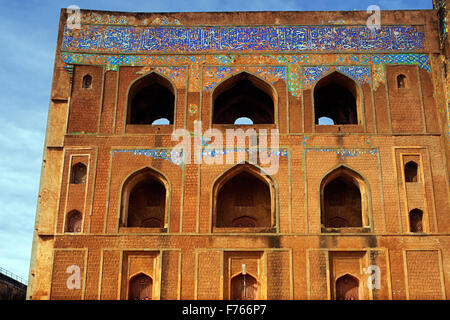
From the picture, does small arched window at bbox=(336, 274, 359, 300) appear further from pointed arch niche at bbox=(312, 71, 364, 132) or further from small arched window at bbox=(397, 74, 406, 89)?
small arched window at bbox=(397, 74, 406, 89)

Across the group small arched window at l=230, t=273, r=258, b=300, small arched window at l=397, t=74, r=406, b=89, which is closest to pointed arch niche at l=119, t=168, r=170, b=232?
small arched window at l=230, t=273, r=258, b=300

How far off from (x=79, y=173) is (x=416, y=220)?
30.2 feet

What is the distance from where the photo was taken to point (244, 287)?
1543cm

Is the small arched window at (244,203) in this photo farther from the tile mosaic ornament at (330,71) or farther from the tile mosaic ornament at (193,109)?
the tile mosaic ornament at (330,71)

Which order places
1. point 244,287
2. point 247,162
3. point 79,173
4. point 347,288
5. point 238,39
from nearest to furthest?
point 347,288 < point 244,287 < point 247,162 < point 79,173 < point 238,39

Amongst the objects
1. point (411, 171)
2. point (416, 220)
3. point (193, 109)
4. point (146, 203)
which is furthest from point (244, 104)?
point (416, 220)

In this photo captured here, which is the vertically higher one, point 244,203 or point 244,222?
point 244,203

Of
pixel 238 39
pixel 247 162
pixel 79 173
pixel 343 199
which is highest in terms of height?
pixel 238 39

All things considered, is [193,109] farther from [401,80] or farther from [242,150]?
[401,80]

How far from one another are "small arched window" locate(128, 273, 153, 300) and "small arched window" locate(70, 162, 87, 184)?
309cm

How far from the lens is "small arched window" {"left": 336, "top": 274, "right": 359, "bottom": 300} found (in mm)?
15195

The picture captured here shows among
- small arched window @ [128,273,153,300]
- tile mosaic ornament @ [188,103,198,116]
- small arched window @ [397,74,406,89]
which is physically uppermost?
small arched window @ [397,74,406,89]

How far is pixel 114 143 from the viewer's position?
16.5 metres
